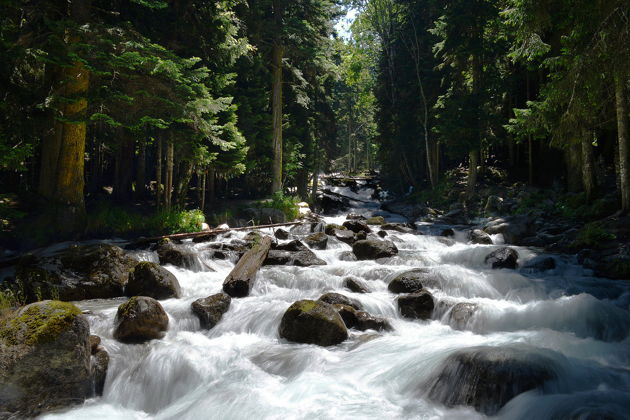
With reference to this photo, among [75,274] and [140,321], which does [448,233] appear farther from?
[75,274]

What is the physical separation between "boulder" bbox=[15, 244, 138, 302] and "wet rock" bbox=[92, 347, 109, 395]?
2.87 m

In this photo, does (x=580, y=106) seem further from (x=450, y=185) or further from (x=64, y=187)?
(x=450, y=185)

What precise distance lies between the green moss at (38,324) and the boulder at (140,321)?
119 centimetres

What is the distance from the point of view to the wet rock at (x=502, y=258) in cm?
1112

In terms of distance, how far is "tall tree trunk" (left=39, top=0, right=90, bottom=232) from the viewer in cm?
Result: 1112

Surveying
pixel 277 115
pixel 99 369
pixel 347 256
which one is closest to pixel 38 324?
pixel 99 369

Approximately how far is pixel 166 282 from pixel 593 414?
25.2ft

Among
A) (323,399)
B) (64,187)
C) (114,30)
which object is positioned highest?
(114,30)

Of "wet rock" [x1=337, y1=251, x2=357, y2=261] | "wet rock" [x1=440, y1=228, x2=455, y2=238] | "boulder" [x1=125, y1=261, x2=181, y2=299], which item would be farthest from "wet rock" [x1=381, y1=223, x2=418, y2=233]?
"boulder" [x1=125, y1=261, x2=181, y2=299]

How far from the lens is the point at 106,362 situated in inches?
220

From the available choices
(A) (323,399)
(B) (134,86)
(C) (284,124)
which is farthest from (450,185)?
(A) (323,399)

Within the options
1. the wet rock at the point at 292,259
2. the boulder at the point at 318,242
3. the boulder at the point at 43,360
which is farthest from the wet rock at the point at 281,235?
the boulder at the point at 43,360

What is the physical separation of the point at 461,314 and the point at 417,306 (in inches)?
33.5

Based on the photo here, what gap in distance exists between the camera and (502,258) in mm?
11273
